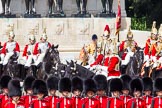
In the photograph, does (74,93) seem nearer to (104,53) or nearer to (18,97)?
(18,97)

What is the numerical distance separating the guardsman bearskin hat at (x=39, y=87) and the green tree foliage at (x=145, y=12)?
2789 cm

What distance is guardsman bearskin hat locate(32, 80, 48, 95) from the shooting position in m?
17.8

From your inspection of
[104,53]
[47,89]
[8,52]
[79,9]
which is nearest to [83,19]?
[79,9]

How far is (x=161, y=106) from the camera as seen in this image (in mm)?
17219

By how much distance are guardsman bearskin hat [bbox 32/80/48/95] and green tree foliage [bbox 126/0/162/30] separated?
27886 mm

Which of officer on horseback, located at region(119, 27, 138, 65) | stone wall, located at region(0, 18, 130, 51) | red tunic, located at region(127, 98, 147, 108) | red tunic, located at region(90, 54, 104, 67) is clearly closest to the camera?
red tunic, located at region(127, 98, 147, 108)

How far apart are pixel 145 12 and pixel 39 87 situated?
103ft

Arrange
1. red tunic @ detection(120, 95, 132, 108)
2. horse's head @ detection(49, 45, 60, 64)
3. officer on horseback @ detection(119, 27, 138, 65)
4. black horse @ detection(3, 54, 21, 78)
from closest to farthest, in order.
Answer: red tunic @ detection(120, 95, 132, 108)
horse's head @ detection(49, 45, 60, 64)
officer on horseback @ detection(119, 27, 138, 65)
black horse @ detection(3, 54, 21, 78)

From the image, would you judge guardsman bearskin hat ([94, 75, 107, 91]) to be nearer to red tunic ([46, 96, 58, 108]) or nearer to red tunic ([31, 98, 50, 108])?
red tunic ([46, 96, 58, 108])

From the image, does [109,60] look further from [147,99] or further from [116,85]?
[147,99]

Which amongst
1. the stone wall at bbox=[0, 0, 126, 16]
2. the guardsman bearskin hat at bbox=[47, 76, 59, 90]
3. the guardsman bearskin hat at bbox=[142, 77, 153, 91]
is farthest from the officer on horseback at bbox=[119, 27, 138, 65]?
the stone wall at bbox=[0, 0, 126, 16]

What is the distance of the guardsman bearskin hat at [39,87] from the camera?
58.5 feet

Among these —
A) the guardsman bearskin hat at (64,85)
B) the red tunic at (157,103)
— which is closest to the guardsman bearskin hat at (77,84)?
the guardsman bearskin hat at (64,85)

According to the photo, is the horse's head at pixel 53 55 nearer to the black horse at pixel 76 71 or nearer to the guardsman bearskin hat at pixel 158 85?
the black horse at pixel 76 71
